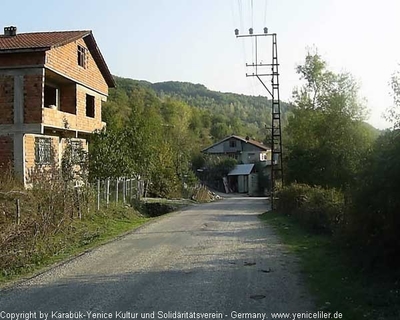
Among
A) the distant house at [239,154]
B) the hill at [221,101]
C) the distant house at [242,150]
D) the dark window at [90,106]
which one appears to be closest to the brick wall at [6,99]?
the dark window at [90,106]

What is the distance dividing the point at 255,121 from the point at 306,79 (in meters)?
116

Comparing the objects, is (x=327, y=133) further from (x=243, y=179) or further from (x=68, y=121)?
(x=243, y=179)

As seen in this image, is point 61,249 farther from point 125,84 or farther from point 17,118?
point 125,84

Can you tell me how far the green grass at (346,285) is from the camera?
7716mm

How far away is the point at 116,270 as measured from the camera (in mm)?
11555

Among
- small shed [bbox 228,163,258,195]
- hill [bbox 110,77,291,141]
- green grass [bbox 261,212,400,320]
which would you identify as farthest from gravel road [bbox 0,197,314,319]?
hill [bbox 110,77,291,141]

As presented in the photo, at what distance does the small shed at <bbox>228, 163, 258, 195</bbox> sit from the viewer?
258 ft

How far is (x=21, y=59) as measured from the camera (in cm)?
2327

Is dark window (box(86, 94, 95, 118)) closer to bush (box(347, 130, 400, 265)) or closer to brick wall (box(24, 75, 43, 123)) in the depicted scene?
brick wall (box(24, 75, 43, 123))

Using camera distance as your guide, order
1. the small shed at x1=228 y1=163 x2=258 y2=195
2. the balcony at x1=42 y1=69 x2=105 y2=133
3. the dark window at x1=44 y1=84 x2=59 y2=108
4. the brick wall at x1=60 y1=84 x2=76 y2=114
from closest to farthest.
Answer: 1. the balcony at x1=42 y1=69 x2=105 y2=133
2. the dark window at x1=44 y1=84 x2=59 y2=108
3. the brick wall at x1=60 y1=84 x2=76 y2=114
4. the small shed at x1=228 y1=163 x2=258 y2=195

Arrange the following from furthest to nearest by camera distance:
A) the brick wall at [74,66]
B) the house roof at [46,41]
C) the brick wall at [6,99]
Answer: the brick wall at [74,66], the brick wall at [6,99], the house roof at [46,41]

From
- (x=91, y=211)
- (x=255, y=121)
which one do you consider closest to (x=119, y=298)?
(x=91, y=211)

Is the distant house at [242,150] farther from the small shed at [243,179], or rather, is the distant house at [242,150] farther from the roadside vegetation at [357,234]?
the roadside vegetation at [357,234]

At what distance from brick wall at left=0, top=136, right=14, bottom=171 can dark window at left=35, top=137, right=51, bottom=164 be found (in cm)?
143
